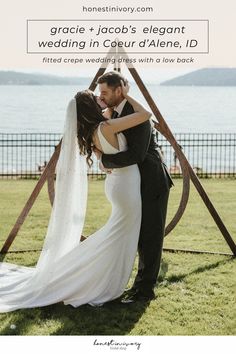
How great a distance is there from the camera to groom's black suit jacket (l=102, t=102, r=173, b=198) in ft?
16.5

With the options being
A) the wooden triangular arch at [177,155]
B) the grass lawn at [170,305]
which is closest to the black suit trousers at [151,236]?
the grass lawn at [170,305]

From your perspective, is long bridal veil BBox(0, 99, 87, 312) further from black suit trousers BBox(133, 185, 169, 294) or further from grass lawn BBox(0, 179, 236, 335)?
black suit trousers BBox(133, 185, 169, 294)

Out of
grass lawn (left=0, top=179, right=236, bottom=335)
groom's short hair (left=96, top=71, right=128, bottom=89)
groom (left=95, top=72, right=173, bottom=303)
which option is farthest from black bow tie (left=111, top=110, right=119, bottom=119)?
grass lawn (left=0, top=179, right=236, bottom=335)

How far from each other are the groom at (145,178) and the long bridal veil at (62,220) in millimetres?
292

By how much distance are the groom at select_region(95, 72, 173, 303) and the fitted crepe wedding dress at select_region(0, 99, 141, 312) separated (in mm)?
100

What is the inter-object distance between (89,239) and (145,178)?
800 millimetres

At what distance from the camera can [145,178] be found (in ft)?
17.1

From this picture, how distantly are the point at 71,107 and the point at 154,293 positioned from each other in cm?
202

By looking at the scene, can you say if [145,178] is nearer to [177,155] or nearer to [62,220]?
[62,220]

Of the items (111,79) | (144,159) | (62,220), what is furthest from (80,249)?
(111,79)

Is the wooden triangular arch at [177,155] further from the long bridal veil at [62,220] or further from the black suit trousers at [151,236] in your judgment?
the long bridal veil at [62,220]

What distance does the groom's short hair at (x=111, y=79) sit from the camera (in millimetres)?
5004
